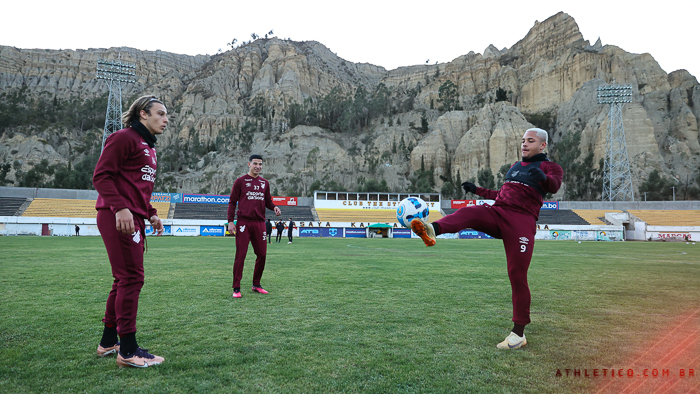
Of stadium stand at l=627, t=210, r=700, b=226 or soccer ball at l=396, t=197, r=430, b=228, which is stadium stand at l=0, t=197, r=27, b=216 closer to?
soccer ball at l=396, t=197, r=430, b=228

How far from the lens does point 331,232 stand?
46.0 meters

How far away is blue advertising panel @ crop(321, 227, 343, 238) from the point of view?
1806 inches

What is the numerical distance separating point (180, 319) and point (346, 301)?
7.85 feet

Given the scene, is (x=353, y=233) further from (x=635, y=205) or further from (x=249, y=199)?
(x=635, y=205)

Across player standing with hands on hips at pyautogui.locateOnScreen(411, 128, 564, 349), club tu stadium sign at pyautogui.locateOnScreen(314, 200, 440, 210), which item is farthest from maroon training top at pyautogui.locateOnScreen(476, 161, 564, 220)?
club tu stadium sign at pyautogui.locateOnScreen(314, 200, 440, 210)

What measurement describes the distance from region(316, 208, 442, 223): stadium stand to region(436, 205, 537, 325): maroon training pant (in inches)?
1789

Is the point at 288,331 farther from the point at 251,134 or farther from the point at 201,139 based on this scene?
the point at 201,139

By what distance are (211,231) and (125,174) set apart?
41037 mm

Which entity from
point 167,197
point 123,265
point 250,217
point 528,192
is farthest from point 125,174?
point 167,197

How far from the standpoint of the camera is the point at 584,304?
5.97 metres

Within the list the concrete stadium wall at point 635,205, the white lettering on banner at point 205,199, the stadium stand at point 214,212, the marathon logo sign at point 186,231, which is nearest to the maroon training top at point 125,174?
the marathon logo sign at point 186,231

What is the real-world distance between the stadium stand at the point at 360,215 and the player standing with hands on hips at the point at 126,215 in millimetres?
46428

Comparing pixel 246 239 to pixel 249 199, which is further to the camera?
pixel 249 199

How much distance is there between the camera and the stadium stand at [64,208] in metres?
43.1
